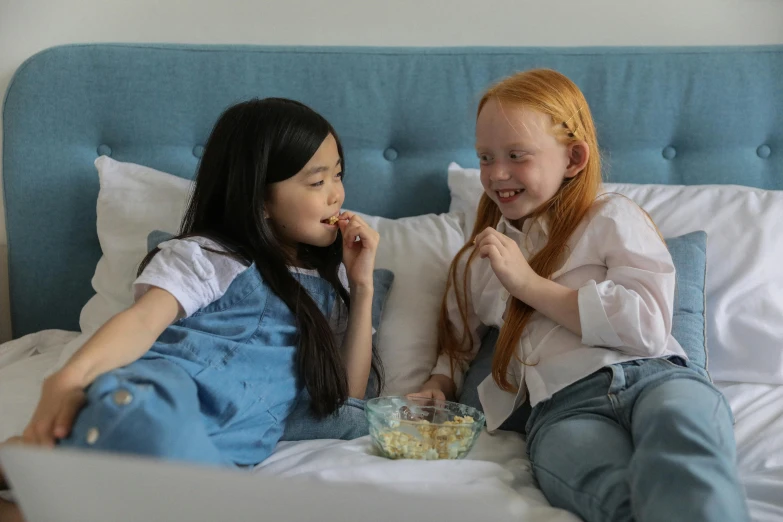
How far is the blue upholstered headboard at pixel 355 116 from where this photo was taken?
6.05 feet

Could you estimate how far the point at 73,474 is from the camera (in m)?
0.71

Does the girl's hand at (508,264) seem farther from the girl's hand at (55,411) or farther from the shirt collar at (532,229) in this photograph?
the girl's hand at (55,411)

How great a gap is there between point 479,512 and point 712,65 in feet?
5.07

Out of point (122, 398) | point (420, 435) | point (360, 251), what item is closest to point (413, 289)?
point (360, 251)

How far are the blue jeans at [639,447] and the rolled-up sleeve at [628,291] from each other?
5 centimetres

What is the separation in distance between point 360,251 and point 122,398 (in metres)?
0.59

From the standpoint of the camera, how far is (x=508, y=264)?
4.49ft

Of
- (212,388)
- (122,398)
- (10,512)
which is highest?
(122,398)

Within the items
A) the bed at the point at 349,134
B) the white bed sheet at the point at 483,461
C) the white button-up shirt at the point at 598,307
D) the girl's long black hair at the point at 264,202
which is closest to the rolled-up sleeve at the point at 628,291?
the white button-up shirt at the point at 598,307

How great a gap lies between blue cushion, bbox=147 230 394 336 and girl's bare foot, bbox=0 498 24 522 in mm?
545

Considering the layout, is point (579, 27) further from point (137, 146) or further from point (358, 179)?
point (137, 146)

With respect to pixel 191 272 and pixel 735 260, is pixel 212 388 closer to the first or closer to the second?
pixel 191 272

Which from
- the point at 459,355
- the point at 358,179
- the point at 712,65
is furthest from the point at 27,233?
the point at 712,65

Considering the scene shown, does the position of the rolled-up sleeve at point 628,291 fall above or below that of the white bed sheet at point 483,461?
above
